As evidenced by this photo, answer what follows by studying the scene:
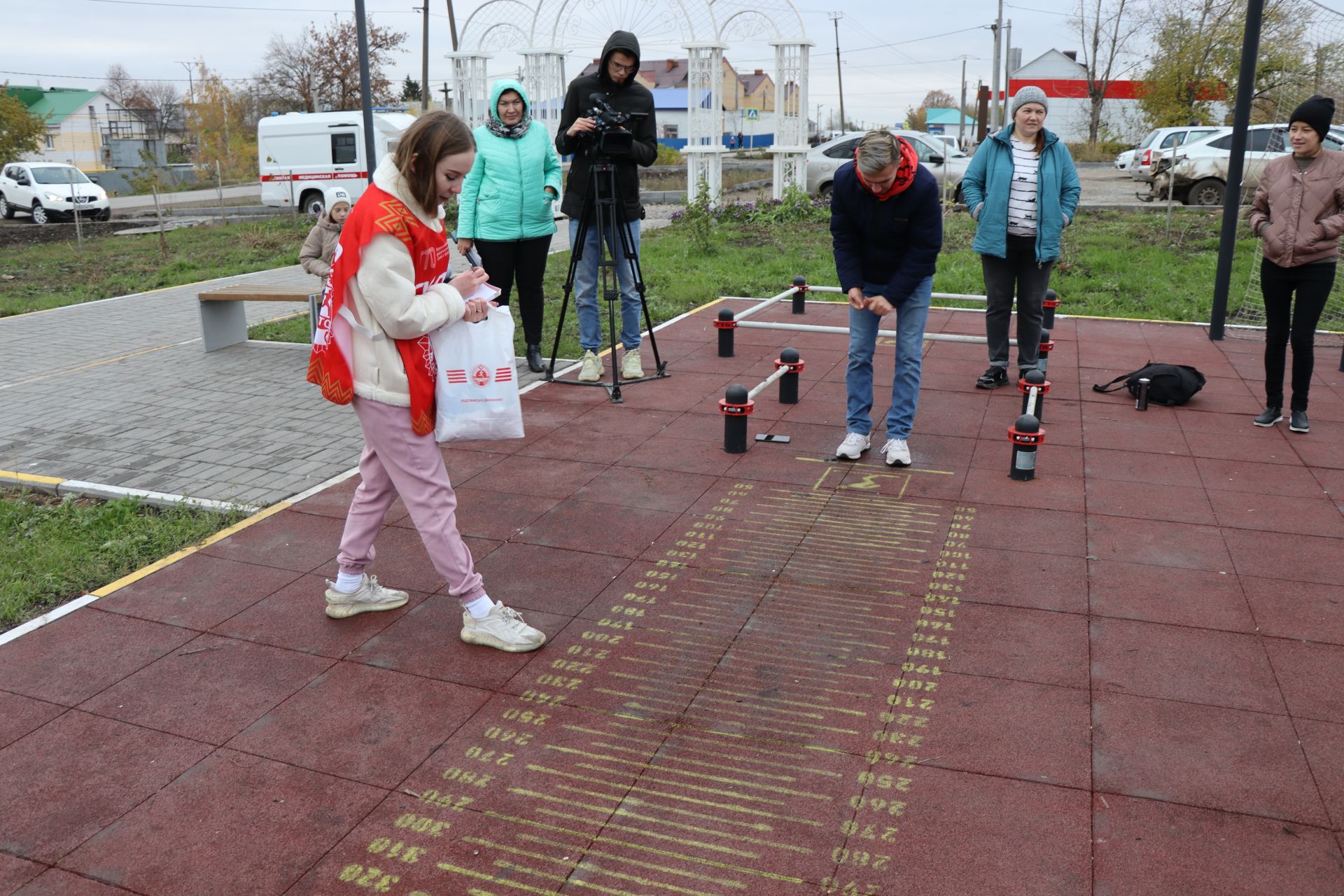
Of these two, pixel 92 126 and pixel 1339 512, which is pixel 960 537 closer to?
pixel 1339 512

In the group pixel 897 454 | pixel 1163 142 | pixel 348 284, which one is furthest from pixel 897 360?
pixel 1163 142

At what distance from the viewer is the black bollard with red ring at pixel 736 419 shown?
5.93 metres

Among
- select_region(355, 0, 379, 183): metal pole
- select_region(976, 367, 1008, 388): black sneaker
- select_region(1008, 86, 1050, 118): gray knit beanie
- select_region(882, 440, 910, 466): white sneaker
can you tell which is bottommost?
select_region(882, 440, 910, 466): white sneaker

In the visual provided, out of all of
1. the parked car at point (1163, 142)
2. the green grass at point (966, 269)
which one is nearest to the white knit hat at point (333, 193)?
the green grass at point (966, 269)

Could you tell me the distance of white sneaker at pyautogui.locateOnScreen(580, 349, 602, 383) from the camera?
7672mm

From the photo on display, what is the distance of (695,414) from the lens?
6.88 m

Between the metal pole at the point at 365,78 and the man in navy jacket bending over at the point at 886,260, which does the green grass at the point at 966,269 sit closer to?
the metal pole at the point at 365,78

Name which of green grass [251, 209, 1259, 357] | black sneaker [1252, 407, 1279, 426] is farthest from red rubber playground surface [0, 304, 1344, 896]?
green grass [251, 209, 1259, 357]

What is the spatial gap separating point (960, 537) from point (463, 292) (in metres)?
2.48

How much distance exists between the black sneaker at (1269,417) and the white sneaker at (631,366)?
3.96 m

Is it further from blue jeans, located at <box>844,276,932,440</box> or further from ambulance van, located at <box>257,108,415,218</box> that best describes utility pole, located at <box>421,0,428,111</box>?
blue jeans, located at <box>844,276,932,440</box>

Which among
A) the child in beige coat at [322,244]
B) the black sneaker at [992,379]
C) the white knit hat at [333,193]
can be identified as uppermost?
the white knit hat at [333,193]

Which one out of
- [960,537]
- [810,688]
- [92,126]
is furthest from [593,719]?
[92,126]

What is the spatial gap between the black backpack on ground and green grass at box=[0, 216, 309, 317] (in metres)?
11.7
